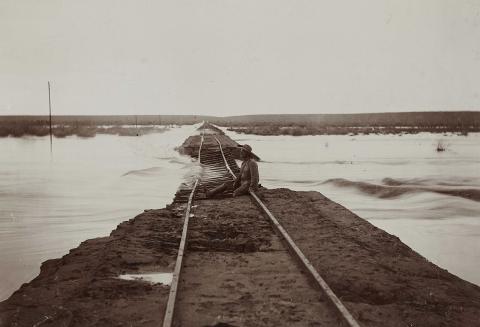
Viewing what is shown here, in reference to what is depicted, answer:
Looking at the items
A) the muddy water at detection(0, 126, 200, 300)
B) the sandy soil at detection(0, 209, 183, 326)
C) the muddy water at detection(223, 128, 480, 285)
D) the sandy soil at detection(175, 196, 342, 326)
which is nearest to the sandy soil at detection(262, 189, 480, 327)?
the sandy soil at detection(175, 196, 342, 326)

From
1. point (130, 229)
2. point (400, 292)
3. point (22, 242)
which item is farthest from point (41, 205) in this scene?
point (400, 292)

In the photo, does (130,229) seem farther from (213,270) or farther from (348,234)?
(348,234)

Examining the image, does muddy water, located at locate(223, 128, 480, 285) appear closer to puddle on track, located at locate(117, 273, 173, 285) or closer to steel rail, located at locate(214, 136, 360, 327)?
steel rail, located at locate(214, 136, 360, 327)

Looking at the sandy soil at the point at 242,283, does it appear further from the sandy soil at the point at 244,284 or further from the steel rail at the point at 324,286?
the steel rail at the point at 324,286

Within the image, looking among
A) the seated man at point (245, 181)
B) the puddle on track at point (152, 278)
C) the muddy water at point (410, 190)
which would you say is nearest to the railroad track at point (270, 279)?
the puddle on track at point (152, 278)

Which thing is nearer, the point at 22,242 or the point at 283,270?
the point at 283,270

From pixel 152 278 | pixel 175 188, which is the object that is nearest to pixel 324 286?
pixel 152 278

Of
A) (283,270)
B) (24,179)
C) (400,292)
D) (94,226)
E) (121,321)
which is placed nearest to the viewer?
(121,321)
